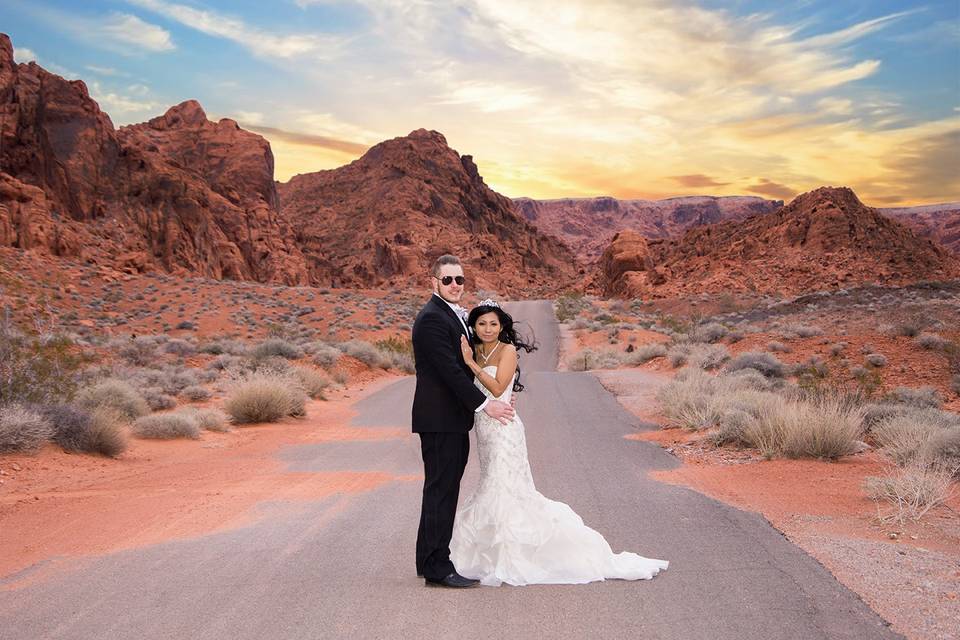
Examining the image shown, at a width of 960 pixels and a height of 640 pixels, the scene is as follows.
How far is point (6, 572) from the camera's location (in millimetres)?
5535

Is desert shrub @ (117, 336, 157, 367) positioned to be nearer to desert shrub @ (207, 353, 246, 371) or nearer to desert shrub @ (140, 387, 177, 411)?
desert shrub @ (207, 353, 246, 371)

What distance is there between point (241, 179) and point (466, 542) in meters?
85.7

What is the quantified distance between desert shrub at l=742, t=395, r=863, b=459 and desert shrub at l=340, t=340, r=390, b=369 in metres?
16.6

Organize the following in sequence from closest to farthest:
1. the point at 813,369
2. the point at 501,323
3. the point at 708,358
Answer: the point at 501,323
the point at 813,369
the point at 708,358

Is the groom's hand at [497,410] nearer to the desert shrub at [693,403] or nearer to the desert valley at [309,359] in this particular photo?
the desert valley at [309,359]

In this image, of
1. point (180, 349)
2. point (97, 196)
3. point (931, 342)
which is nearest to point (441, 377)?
point (931, 342)

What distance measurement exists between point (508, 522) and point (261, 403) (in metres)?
9.77

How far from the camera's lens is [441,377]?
5.03 m

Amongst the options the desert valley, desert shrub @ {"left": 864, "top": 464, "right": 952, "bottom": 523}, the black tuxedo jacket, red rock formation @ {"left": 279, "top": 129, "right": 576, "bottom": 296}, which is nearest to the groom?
the black tuxedo jacket

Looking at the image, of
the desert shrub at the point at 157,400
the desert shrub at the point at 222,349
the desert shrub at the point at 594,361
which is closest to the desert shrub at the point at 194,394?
the desert shrub at the point at 157,400

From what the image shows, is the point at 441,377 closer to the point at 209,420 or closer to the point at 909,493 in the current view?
the point at 909,493

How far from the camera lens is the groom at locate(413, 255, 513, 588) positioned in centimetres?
498

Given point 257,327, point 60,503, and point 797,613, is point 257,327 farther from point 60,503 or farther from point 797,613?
point 797,613

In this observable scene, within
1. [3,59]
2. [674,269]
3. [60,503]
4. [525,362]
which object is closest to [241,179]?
[3,59]
